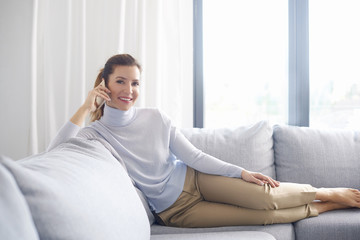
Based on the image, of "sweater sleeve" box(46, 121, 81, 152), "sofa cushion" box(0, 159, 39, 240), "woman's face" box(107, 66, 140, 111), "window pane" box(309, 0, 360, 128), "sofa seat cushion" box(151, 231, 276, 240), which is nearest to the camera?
"sofa cushion" box(0, 159, 39, 240)

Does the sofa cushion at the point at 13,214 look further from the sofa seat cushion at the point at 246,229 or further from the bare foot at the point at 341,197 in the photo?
the bare foot at the point at 341,197

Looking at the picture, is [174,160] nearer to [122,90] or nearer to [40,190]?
[122,90]

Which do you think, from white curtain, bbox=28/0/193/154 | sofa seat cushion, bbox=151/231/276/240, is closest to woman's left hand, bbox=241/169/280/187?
sofa seat cushion, bbox=151/231/276/240

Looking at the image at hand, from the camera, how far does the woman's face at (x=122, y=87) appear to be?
5.93ft

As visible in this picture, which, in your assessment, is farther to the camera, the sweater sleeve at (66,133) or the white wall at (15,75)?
the white wall at (15,75)

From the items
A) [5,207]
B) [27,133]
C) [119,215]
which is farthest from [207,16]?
[5,207]

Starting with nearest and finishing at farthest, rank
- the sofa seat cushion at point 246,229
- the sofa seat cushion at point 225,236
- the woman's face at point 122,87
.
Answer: the sofa seat cushion at point 225,236, the sofa seat cushion at point 246,229, the woman's face at point 122,87

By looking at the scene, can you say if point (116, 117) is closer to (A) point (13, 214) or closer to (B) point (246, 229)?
(B) point (246, 229)

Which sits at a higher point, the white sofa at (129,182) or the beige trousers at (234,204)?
the white sofa at (129,182)

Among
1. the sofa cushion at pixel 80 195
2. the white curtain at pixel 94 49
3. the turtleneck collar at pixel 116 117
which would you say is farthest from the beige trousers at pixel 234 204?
the white curtain at pixel 94 49

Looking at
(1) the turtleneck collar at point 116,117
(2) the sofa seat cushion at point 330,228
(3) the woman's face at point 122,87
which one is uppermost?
(3) the woman's face at point 122,87

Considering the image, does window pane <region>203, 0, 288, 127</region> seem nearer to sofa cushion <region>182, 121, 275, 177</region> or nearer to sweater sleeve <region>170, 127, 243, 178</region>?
sofa cushion <region>182, 121, 275, 177</region>

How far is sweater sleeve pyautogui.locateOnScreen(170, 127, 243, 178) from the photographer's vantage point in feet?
5.76

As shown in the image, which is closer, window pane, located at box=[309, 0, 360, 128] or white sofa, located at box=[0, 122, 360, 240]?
white sofa, located at box=[0, 122, 360, 240]
